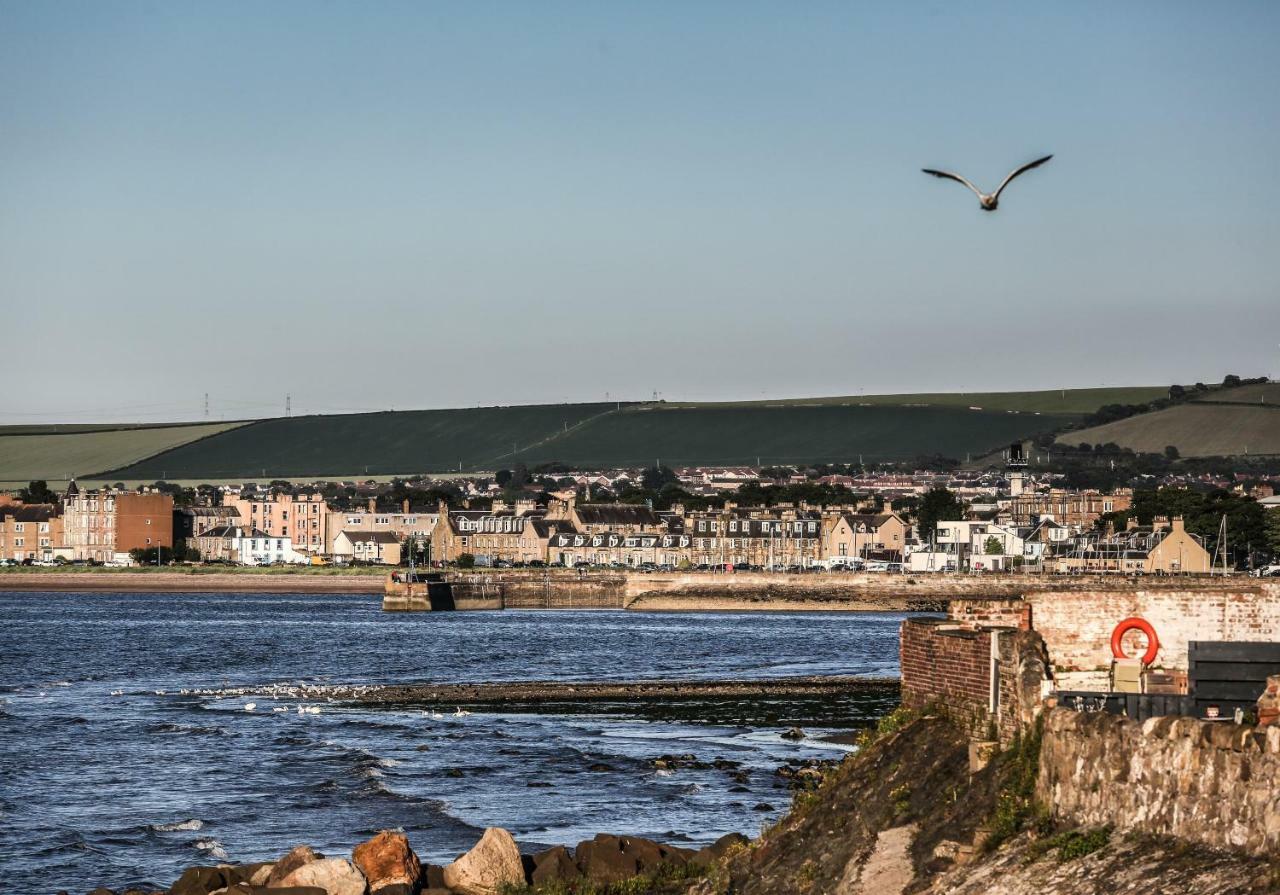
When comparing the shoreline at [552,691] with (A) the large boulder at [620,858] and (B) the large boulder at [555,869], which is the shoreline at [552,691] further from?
(B) the large boulder at [555,869]

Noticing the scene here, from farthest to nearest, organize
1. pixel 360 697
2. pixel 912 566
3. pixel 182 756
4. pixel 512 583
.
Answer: pixel 912 566 → pixel 512 583 → pixel 360 697 → pixel 182 756

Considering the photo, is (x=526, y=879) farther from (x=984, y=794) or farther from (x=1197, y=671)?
(x=1197, y=671)

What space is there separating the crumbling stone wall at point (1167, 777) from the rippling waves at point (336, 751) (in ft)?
64.0

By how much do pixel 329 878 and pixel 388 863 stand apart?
1.28 m

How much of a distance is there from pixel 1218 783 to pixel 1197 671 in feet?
8.80

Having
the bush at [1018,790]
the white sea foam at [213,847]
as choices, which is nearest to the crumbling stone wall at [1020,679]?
the bush at [1018,790]

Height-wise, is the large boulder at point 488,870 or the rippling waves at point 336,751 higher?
the large boulder at point 488,870

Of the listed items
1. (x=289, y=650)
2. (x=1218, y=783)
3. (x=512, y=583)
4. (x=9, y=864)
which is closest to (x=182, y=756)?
(x=9, y=864)

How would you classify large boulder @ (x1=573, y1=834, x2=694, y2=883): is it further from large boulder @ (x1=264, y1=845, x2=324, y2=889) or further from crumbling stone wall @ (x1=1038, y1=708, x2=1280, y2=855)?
crumbling stone wall @ (x1=1038, y1=708, x2=1280, y2=855)

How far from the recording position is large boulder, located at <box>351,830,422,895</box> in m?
25.7

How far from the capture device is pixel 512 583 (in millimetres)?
179625

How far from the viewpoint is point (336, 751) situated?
171 feet

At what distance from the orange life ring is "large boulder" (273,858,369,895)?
11.3 metres

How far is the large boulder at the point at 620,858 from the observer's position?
2647 centimetres
